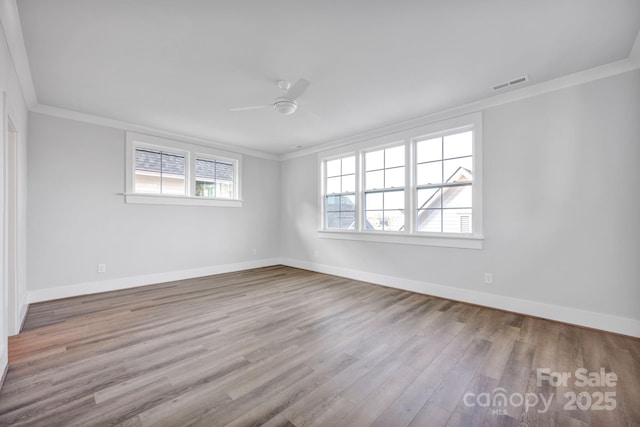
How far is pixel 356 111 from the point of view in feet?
12.8

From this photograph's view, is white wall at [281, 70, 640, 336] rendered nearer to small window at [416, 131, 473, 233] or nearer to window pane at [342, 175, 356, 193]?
small window at [416, 131, 473, 233]

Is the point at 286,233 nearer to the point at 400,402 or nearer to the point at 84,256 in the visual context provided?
the point at 84,256

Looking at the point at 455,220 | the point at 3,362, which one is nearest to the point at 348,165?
the point at 455,220

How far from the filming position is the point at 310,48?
2.45m

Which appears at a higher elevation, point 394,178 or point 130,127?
point 130,127

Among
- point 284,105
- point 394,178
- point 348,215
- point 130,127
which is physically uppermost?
point 130,127

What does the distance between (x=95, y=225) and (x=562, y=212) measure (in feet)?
20.6

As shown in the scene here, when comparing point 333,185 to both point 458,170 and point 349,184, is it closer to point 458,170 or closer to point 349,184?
point 349,184

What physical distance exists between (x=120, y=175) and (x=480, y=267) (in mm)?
5610

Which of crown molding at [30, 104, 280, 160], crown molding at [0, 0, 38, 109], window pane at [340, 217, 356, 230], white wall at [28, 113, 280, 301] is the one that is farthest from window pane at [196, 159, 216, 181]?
window pane at [340, 217, 356, 230]

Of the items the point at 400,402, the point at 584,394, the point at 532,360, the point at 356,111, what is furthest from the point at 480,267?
the point at 356,111

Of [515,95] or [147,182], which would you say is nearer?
[515,95]

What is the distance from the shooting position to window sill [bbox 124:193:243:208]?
4469 millimetres

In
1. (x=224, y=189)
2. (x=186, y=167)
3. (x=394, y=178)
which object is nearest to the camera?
(x=394, y=178)
